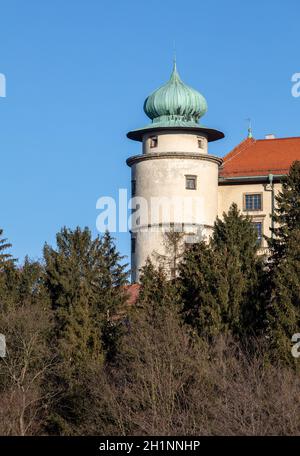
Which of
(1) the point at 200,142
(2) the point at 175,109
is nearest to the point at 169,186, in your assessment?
(1) the point at 200,142

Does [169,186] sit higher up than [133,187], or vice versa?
[133,187]

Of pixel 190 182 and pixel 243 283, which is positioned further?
pixel 190 182

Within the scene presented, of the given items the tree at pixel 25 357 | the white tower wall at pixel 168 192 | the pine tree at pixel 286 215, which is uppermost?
the white tower wall at pixel 168 192

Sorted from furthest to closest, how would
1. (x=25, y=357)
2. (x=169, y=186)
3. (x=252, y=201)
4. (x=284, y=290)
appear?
1. (x=252, y=201)
2. (x=169, y=186)
3. (x=25, y=357)
4. (x=284, y=290)

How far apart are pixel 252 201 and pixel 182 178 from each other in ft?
15.6

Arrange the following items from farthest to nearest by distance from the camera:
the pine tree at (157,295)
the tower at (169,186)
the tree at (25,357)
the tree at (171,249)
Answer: the tower at (169,186), the tree at (171,249), the pine tree at (157,295), the tree at (25,357)

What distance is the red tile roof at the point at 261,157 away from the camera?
70.8 metres

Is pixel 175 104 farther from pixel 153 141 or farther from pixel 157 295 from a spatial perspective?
pixel 157 295

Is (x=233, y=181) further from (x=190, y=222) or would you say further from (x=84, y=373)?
(x=84, y=373)

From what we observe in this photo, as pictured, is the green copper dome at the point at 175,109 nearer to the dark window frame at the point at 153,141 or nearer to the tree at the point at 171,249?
the dark window frame at the point at 153,141

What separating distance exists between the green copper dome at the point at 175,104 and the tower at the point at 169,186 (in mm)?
670

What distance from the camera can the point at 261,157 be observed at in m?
72.1

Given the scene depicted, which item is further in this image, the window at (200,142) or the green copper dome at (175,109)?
the green copper dome at (175,109)

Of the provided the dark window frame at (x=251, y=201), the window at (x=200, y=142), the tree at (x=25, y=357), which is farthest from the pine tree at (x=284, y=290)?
the dark window frame at (x=251, y=201)
